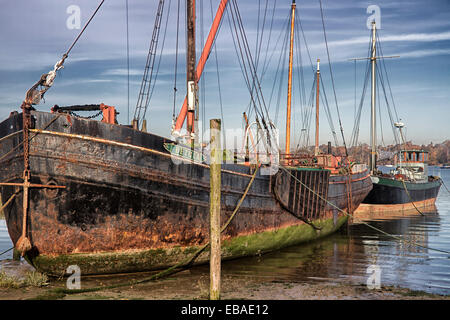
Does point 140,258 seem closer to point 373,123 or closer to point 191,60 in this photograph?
point 191,60

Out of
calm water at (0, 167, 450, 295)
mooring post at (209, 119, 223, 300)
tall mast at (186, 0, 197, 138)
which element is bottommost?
calm water at (0, 167, 450, 295)

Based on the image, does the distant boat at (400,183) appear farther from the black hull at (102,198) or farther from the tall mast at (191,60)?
the black hull at (102,198)

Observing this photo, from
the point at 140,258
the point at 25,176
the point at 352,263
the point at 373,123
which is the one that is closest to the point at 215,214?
the point at 140,258

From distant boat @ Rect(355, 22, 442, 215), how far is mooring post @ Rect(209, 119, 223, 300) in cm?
2474

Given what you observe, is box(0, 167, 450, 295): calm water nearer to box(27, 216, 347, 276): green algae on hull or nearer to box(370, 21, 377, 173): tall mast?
box(27, 216, 347, 276): green algae on hull

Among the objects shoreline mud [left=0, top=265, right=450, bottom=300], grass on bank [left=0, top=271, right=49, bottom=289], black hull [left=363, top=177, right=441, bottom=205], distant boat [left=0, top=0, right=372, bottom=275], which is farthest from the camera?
black hull [left=363, top=177, right=441, bottom=205]

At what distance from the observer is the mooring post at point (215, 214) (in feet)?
26.6

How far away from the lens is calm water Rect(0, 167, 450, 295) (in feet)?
35.5

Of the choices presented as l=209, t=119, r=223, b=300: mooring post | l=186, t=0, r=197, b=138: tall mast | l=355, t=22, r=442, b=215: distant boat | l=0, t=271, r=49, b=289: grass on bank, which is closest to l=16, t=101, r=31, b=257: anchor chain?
l=0, t=271, r=49, b=289: grass on bank

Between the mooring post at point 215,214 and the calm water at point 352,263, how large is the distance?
268 cm

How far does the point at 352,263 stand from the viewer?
13008 millimetres

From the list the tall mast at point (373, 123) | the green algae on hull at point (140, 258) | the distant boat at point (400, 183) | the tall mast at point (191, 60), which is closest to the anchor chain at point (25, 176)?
the green algae on hull at point (140, 258)

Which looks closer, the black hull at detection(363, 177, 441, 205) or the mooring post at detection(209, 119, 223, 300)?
the mooring post at detection(209, 119, 223, 300)
